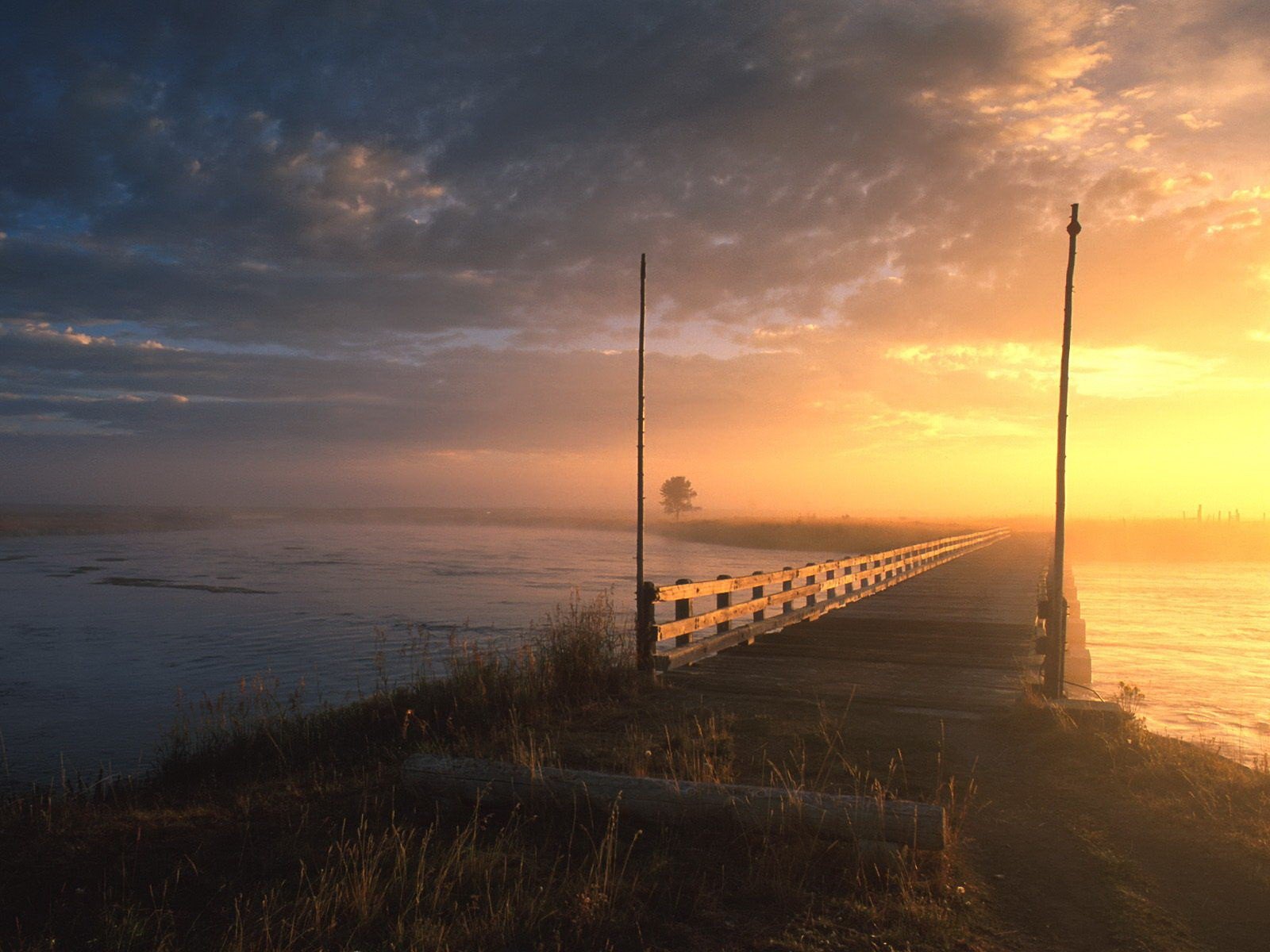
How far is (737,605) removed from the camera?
15.3m

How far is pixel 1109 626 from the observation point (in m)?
27.5

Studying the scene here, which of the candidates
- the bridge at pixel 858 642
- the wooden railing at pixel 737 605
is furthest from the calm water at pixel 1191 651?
the wooden railing at pixel 737 605

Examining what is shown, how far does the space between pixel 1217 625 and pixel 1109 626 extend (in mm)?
3519

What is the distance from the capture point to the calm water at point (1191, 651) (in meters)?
14.5

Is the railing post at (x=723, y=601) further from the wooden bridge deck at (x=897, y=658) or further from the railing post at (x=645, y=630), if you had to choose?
the railing post at (x=645, y=630)

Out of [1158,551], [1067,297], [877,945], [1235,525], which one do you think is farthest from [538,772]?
[1235,525]

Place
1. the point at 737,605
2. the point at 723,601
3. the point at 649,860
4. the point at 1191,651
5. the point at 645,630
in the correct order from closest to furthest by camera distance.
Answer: the point at 649,860 < the point at 645,630 < the point at 723,601 < the point at 737,605 < the point at 1191,651

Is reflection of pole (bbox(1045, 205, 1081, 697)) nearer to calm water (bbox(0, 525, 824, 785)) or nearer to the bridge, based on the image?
the bridge

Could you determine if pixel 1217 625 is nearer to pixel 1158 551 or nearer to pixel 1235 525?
pixel 1158 551

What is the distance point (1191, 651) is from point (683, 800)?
73.4ft

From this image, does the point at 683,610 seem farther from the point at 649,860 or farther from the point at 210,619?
the point at 210,619

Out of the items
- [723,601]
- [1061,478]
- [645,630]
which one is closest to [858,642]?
[723,601]

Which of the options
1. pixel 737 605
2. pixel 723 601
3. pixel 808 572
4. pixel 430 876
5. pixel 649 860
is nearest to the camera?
pixel 430 876

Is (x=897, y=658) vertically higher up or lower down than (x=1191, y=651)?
higher up
